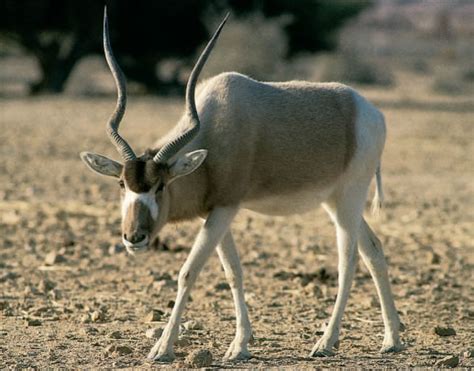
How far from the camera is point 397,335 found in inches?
298

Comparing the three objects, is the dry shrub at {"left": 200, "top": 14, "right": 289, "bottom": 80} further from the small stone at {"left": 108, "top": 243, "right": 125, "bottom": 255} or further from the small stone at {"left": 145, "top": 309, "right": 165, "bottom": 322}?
the small stone at {"left": 145, "top": 309, "right": 165, "bottom": 322}

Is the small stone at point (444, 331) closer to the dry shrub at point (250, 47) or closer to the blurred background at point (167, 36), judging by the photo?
the blurred background at point (167, 36)

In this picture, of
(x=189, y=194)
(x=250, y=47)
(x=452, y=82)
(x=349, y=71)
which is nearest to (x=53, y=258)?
(x=189, y=194)

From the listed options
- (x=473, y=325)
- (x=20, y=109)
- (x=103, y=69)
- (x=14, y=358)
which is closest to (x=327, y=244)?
(x=473, y=325)

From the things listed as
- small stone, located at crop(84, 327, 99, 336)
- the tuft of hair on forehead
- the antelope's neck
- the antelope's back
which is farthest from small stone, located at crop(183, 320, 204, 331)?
the tuft of hair on forehead

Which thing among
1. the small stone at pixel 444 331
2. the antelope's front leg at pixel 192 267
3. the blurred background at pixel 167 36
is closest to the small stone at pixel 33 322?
the antelope's front leg at pixel 192 267

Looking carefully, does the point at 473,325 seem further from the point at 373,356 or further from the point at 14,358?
the point at 14,358

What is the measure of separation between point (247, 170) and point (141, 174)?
2.62 ft

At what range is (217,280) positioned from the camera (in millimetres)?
9703

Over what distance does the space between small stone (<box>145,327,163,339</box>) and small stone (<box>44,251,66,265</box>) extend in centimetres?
279

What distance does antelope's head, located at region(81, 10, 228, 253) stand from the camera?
6.71 m

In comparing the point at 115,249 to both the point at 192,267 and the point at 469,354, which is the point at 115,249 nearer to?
the point at 192,267

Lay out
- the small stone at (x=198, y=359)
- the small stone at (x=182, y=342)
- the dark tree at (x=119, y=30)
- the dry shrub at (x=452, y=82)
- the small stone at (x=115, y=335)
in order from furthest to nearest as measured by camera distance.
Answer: the dry shrub at (x=452, y=82), the dark tree at (x=119, y=30), the small stone at (x=115, y=335), the small stone at (x=182, y=342), the small stone at (x=198, y=359)

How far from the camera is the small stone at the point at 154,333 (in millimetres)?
7609
